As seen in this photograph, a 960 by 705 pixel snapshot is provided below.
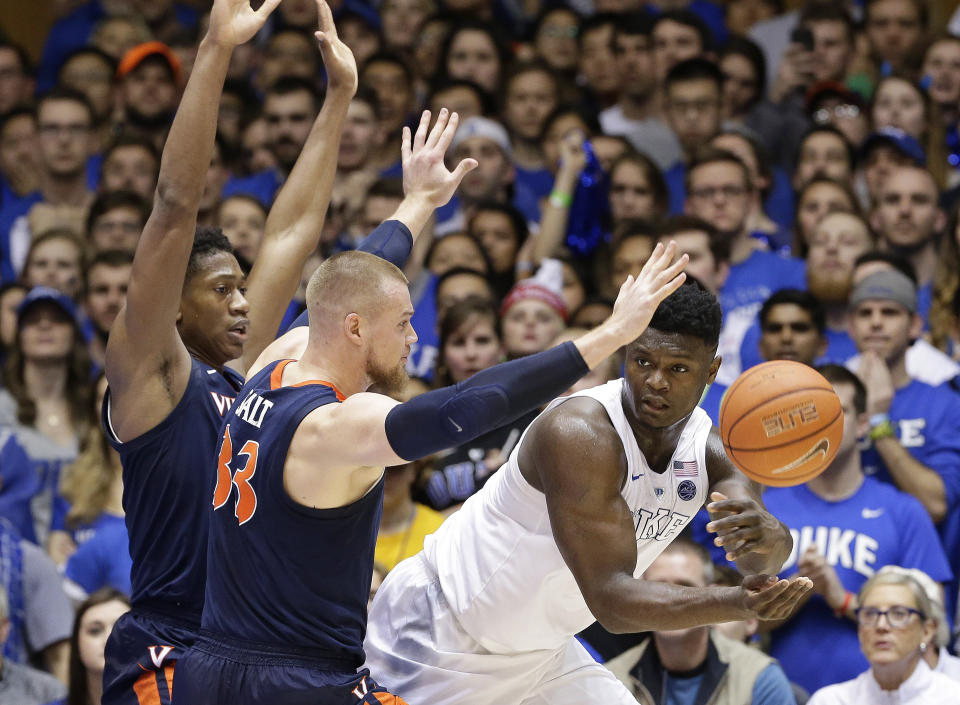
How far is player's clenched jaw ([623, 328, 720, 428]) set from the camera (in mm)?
4445

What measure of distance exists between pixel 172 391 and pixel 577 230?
497 centimetres

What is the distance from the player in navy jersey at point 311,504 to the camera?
13.1ft

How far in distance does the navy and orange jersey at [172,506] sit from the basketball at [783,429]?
5.68ft

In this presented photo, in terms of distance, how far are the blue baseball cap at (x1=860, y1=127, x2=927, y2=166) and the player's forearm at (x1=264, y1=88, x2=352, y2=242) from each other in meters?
4.73

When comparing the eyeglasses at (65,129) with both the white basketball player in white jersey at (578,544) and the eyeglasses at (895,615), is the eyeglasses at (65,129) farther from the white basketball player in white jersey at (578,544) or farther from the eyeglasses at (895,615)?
the eyeglasses at (895,615)

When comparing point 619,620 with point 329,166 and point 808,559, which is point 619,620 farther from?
point 808,559

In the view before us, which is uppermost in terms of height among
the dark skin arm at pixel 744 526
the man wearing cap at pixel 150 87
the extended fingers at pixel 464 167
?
the man wearing cap at pixel 150 87

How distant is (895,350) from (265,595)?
4.57 metres

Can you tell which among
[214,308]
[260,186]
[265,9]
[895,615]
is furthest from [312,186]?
[260,186]

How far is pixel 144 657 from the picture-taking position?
442cm

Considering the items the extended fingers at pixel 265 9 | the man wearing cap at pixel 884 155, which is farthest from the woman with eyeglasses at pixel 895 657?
the extended fingers at pixel 265 9

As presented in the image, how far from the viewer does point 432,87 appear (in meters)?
10.6

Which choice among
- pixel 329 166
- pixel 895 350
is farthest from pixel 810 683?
pixel 329 166

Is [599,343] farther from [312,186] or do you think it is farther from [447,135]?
[312,186]
